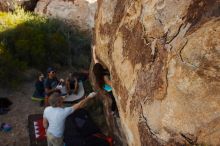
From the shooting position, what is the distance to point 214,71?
525 centimetres

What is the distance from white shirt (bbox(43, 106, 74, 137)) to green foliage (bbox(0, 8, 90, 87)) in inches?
207

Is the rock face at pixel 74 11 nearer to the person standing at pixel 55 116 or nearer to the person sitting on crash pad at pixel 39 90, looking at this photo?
the person sitting on crash pad at pixel 39 90

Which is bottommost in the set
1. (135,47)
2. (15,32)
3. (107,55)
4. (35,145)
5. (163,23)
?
(35,145)

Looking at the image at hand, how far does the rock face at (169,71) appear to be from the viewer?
17.6ft

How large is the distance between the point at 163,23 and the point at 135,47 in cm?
80

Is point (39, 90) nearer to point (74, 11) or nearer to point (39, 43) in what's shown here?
point (39, 43)

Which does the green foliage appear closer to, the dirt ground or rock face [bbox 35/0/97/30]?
rock face [bbox 35/0/97/30]

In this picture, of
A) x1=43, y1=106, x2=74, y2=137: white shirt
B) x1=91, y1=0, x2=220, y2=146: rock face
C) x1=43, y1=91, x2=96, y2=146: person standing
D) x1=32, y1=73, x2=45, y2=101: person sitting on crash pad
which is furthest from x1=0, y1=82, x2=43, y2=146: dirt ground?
x1=91, y1=0, x2=220, y2=146: rock face

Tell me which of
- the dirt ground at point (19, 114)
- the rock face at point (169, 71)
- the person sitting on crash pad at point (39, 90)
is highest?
the rock face at point (169, 71)

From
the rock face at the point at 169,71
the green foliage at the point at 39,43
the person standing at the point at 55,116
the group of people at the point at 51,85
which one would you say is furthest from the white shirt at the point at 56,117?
the green foliage at the point at 39,43

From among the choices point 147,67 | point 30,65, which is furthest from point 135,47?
point 30,65

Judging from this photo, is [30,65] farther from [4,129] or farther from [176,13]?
[176,13]

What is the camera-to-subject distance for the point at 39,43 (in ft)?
45.3

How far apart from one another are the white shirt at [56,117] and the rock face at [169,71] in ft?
3.12
